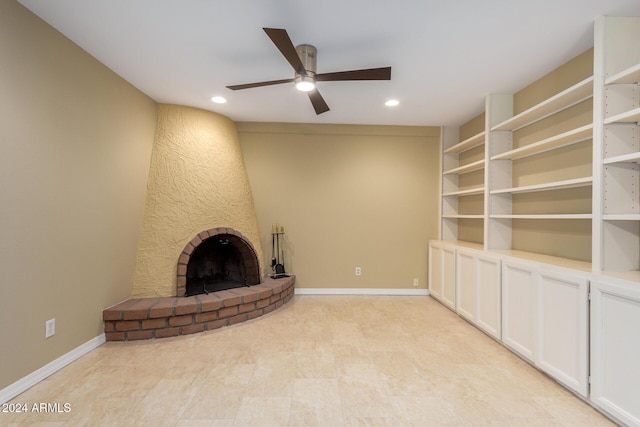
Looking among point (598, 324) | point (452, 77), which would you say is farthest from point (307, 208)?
point (598, 324)

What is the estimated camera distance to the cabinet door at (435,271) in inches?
146

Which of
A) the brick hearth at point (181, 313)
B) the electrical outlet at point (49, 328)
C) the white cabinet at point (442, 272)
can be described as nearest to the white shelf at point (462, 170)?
the white cabinet at point (442, 272)

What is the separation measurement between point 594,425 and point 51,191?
12.7 ft

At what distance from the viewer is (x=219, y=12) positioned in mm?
1782

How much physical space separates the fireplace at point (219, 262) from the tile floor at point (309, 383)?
0.80 m

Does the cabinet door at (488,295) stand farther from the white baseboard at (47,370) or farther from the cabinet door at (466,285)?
the white baseboard at (47,370)

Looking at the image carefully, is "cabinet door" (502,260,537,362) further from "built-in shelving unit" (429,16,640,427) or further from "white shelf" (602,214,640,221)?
"white shelf" (602,214,640,221)

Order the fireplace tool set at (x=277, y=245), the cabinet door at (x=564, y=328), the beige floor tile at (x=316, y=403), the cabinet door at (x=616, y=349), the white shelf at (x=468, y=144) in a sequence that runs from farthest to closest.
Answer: the fireplace tool set at (x=277, y=245)
the white shelf at (x=468, y=144)
the cabinet door at (x=564, y=328)
the beige floor tile at (x=316, y=403)
the cabinet door at (x=616, y=349)

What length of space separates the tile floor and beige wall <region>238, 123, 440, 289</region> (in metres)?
1.31

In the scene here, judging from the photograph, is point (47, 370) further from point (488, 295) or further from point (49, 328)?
point (488, 295)

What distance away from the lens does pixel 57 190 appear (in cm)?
204

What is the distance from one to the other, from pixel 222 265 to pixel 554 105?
4.12 metres

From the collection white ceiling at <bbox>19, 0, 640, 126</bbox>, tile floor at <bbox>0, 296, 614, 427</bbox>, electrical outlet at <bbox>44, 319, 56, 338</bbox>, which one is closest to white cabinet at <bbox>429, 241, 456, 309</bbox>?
tile floor at <bbox>0, 296, 614, 427</bbox>

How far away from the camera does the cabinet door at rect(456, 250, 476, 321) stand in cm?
291
